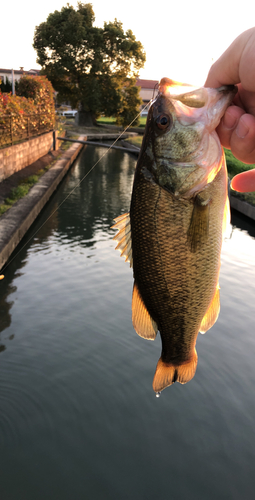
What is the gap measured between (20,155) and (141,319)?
49.8 feet

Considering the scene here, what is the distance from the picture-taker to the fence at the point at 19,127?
14883 millimetres

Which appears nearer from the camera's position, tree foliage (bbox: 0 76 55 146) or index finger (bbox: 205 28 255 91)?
index finger (bbox: 205 28 255 91)

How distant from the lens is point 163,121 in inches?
65.2

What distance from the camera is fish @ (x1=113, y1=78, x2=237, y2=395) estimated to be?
1.59 metres

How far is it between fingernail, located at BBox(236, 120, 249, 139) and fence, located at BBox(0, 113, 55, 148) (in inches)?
556

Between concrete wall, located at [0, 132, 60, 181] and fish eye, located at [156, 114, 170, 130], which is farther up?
fish eye, located at [156, 114, 170, 130]

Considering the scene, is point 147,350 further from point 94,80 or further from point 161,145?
point 94,80

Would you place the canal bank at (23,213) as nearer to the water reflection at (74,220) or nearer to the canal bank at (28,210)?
the canal bank at (28,210)

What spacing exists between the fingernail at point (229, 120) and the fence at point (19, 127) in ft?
46.1

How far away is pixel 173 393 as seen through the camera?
18.2 ft

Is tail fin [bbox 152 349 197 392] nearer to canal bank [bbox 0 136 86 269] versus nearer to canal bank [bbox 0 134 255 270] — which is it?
canal bank [bbox 0 134 255 270]

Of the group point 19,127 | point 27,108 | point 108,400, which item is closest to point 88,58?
point 27,108

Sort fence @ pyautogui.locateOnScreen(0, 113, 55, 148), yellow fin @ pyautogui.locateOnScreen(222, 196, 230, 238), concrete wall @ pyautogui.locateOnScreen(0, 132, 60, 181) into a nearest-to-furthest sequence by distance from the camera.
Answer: yellow fin @ pyautogui.locateOnScreen(222, 196, 230, 238) → concrete wall @ pyautogui.locateOnScreen(0, 132, 60, 181) → fence @ pyautogui.locateOnScreen(0, 113, 55, 148)

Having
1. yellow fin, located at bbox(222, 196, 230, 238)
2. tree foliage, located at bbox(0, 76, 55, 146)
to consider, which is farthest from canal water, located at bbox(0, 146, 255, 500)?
tree foliage, located at bbox(0, 76, 55, 146)
